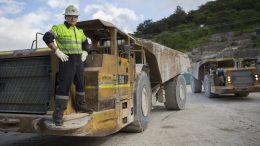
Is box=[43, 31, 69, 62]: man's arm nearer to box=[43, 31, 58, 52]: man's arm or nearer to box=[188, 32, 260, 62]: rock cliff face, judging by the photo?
box=[43, 31, 58, 52]: man's arm

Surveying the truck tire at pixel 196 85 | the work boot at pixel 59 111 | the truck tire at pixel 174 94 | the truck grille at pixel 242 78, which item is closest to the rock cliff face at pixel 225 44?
the truck tire at pixel 196 85

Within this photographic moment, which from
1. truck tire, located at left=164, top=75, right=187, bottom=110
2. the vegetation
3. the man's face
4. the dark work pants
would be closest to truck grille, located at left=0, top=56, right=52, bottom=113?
the dark work pants

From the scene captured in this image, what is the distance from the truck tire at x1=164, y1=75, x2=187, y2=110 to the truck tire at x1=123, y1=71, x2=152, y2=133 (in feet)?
9.21

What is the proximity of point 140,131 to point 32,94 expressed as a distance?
2.54 m

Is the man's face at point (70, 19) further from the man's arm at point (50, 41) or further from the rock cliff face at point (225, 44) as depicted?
the rock cliff face at point (225, 44)

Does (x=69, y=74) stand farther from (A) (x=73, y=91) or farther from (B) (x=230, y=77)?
(B) (x=230, y=77)

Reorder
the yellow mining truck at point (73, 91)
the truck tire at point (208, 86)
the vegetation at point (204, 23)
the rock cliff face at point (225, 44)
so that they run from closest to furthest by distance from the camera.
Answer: the yellow mining truck at point (73, 91), the truck tire at point (208, 86), the rock cliff face at point (225, 44), the vegetation at point (204, 23)

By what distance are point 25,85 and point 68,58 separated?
98 centimetres

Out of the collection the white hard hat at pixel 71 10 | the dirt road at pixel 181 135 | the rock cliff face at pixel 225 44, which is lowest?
the dirt road at pixel 181 135

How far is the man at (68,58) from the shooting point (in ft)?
16.1

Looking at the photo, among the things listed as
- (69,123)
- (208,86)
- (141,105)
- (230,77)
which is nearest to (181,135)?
(141,105)

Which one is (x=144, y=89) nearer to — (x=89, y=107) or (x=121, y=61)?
(x=121, y=61)

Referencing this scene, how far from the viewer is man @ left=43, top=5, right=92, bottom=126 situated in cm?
492

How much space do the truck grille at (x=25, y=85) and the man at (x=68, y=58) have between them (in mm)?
409
